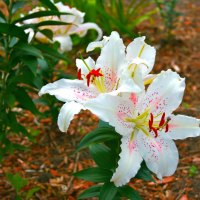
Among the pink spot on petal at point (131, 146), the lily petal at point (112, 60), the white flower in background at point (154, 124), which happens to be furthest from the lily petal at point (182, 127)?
the lily petal at point (112, 60)

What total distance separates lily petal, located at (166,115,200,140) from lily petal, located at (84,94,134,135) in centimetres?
13

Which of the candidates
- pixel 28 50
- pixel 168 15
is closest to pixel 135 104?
pixel 28 50

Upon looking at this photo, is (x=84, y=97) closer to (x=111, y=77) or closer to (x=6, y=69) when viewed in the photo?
(x=111, y=77)

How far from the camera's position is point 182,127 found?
4.77ft

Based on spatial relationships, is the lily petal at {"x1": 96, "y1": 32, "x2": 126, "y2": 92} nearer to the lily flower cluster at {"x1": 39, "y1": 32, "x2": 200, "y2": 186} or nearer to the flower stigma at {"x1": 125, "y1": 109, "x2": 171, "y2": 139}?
the lily flower cluster at {"x1": 39, "y1": 32, "x2": 200, "y2": 186}

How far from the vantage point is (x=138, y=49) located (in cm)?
145

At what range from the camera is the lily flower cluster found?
53.9 inches

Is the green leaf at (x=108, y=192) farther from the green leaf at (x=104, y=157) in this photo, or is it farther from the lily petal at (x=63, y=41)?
the lily petal at (x=63, y=41)

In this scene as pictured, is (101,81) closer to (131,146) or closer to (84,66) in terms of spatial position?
(84,66)

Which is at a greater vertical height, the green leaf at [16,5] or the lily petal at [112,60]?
the lily petal at [112,60]

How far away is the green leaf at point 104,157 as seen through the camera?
1.63 metres

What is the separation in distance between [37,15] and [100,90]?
1.89 ft

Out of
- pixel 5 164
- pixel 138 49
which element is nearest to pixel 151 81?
pixel 138 49

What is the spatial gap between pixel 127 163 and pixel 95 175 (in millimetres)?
302
